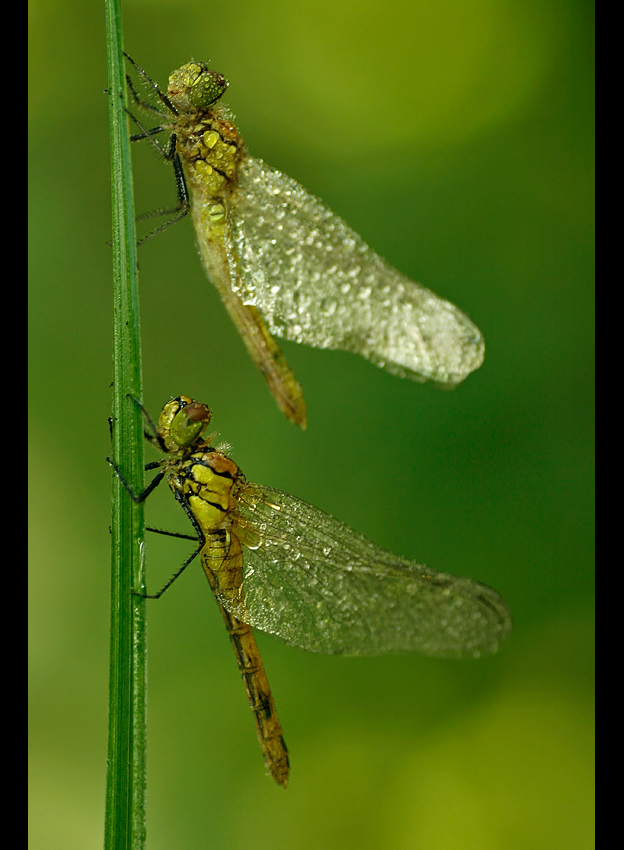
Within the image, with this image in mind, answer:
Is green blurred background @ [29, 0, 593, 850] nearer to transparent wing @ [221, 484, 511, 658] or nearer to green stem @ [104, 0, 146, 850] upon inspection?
transparent wing @ [221, 484, 511, 658]

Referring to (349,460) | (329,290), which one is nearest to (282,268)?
(329,290)

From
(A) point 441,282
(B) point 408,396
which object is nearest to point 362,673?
(B) point 408,396

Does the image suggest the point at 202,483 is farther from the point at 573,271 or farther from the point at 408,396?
the point at 573,271

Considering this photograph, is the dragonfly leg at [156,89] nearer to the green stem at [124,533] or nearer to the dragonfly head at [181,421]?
the green stem at [124,533]

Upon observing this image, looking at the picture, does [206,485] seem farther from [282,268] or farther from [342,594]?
[282,268]

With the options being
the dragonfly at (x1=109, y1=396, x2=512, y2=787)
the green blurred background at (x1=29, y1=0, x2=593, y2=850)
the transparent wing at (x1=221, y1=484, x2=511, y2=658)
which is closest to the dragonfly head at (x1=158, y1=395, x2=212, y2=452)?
the dragonfly at (x1=109, y1=396, x2=512, y2=787)

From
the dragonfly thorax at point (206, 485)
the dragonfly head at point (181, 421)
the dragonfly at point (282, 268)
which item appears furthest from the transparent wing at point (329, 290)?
the dragonfly thorax at point (206, 485)

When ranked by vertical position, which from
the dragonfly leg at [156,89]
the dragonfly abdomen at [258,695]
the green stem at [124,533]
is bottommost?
the dragonfly abdomen at [258,695]
